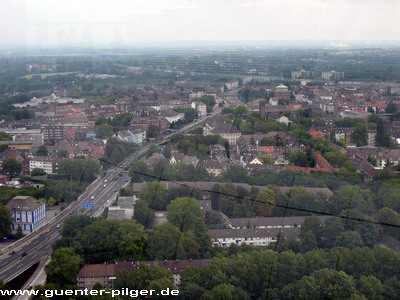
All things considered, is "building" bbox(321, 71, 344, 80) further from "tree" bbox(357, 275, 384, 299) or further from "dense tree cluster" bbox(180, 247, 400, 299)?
"tree" bbox(357, 275, 384, 299)

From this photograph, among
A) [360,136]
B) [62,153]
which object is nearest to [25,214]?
[62,153]

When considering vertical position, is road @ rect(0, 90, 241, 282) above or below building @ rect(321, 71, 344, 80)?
below

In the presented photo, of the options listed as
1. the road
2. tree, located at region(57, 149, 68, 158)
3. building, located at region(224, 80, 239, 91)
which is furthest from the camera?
building, located at region(224, 80, 239, 91)

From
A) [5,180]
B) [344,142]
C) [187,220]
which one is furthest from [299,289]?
[344,142]

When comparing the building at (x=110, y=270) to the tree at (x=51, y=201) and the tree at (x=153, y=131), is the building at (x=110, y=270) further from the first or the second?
the tree at (x=153, y=131)

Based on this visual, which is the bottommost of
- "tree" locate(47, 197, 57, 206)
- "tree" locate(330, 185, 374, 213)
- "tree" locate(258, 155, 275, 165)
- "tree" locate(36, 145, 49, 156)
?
"tree" locate(47, 197, 57, 206)

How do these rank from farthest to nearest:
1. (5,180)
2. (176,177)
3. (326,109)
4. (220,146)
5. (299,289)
→ (326,109)
(220,146)
(5,180)
(176,177)
(299,289)

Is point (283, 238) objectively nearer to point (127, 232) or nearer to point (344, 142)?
point (127, 232)

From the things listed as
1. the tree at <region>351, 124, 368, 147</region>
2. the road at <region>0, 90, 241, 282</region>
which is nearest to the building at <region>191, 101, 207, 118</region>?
the tree at <region>351, 124, 368, 147</region>
